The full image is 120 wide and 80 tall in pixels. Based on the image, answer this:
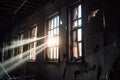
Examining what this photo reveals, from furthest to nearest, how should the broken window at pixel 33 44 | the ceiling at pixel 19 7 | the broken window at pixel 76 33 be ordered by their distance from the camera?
the broken window at pixel 33 44, the ceiling at pixel 19 7, the broken window at pixel 76 33

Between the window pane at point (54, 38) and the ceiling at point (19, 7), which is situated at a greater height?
the ceiling at point (19, 7)

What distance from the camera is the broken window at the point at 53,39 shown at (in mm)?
6148

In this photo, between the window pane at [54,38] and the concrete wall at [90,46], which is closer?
the concrete wall at [90,46]

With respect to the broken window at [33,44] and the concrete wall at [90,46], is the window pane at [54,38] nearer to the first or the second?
the concrete wall at [90,46]

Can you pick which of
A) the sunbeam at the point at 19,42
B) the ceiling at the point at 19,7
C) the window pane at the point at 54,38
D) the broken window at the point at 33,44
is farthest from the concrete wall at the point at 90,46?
the sunbeam at the point at 19,42

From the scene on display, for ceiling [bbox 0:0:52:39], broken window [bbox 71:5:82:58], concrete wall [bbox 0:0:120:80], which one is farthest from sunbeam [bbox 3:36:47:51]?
broken window [bbox 71:5:82:58]

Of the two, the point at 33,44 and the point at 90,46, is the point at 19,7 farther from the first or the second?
the point at 90,46

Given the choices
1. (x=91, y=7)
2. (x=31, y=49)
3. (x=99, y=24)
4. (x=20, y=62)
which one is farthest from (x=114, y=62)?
(x=20, y=62)

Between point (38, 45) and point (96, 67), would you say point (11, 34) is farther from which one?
point (96, 67)

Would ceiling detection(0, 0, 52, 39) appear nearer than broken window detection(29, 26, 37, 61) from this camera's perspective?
Yes

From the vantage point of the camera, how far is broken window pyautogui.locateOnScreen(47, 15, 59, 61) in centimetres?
615

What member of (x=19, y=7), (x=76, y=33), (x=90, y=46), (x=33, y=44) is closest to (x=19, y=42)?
(x=33, y=44)

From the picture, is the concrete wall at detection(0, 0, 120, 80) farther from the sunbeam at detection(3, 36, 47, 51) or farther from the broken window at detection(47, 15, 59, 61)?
the sunbeam at detection(3, 36, 47, 51)

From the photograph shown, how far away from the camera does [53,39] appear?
636 cm
